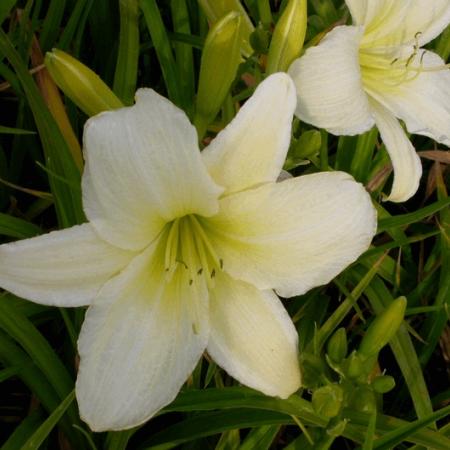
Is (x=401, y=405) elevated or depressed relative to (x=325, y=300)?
depressed

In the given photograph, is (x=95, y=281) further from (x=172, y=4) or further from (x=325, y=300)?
(x=172, y=4)

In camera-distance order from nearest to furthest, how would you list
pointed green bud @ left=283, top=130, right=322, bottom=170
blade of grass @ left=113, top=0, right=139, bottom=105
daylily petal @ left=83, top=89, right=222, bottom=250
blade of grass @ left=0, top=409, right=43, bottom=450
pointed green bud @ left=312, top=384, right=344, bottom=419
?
daylily petal @ left=83, top=89, right=222, bottom=250 < pointed green bud @ left=312, top=384, right=344, bottom=419 < pointed green bud @ left=283, top=130, right=322, bottom=170 < blade of grass @ left=0, top=409, right=43, bottom=450 < blade of grass @ left=113, top=0, right=139, bottom=105

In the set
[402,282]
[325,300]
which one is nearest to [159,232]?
[325,300]

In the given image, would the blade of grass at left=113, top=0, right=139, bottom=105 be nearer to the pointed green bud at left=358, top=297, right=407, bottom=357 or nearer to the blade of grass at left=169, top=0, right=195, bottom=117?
the blade of grass at left=169, top=0, right=195, bottom=117

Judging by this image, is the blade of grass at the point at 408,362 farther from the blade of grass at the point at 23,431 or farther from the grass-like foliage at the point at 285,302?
the blade of grass at the point at 23,431

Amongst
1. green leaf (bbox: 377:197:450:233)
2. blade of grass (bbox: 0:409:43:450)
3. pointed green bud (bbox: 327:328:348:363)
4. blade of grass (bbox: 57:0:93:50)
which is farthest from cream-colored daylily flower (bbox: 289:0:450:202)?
blade of grass (bbox: 0:409:43:450)

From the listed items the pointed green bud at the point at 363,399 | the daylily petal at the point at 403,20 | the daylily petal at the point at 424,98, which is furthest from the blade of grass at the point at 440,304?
the pointed green bud at the point at 363,399
